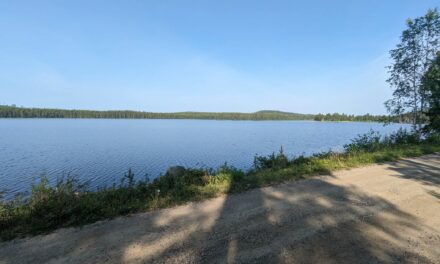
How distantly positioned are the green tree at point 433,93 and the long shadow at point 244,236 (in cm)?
1916

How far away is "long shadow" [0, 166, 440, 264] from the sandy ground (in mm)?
14

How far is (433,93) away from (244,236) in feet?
74.9

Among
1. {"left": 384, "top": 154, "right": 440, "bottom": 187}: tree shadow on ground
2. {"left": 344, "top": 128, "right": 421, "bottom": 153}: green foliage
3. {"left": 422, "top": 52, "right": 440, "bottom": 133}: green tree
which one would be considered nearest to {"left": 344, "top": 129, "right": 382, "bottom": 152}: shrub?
{"left": 344, "top": 128, "right": 421, "bottom": 153}: green foliage

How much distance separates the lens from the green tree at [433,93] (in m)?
19.4

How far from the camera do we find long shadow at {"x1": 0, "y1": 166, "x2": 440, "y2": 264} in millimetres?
3674

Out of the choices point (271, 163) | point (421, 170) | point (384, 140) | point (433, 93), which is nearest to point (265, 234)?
point (271, 163)

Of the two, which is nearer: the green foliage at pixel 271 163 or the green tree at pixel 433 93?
the green foliage at pixel 271 163

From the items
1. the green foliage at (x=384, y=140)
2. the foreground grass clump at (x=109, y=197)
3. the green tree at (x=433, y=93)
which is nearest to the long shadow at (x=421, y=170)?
the foreground grass clump at (x=109, y=197)

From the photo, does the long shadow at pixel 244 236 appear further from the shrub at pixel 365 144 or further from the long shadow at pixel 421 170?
the shrub at pixel 365 144

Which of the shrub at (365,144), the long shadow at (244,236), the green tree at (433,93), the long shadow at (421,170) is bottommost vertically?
the long shadow at (244,236)

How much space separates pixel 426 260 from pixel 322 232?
4.65 ft

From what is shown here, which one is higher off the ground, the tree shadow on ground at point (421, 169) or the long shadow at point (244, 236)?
the tree shadow on ground at point (421, 169)

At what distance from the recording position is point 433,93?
778 inches

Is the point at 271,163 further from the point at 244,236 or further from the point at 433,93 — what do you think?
the point at 433,93
